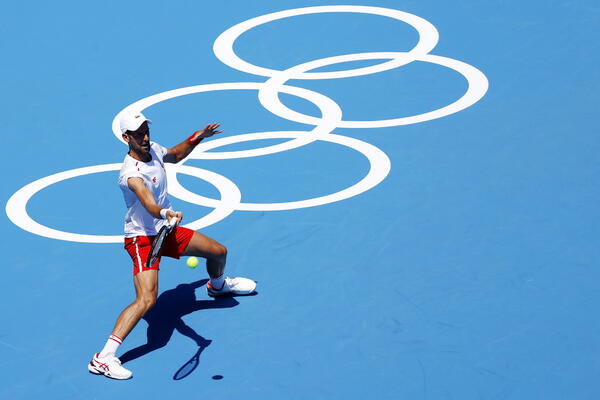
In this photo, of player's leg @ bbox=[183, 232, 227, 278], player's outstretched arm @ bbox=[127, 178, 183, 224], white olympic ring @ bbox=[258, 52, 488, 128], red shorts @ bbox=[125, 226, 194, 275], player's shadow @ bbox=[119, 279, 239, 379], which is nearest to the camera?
player's outstretched arm @ bbox=[127, 178, 183, 224]

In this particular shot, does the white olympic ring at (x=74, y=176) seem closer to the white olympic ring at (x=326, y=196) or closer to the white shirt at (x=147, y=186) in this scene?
the white olympic ring at (x=326, y=196)

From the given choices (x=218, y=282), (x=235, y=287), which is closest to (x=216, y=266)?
(x=218, y=282)

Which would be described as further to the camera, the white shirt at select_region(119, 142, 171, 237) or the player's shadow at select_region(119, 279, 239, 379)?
the player's shadow at select_region(119, 279, 239, 379)

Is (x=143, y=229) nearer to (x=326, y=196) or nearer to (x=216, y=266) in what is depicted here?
(x=216, y=266)

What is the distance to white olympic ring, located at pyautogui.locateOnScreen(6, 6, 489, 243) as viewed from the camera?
1328 cm

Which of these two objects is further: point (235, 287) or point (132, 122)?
point (235, 287)

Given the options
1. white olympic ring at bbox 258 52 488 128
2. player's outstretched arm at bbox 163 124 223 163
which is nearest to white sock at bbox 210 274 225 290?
player's outstretched arm at bbox 163 124 223 163

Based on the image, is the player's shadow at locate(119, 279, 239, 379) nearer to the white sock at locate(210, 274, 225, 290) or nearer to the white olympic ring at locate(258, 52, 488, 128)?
the white sock at locate(210, 274, 225, 290)

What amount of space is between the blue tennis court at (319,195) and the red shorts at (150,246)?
2.78 feet

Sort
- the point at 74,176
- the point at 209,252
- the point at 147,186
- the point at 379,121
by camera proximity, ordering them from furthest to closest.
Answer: the point at 379,121
the point at 74,176
the point at 209,252
the point at 147,186

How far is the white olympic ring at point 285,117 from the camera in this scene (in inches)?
523

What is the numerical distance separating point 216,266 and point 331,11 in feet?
26.1

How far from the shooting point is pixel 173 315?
11.5 m

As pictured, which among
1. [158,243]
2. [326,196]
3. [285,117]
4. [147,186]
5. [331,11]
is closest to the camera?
[158,243]
